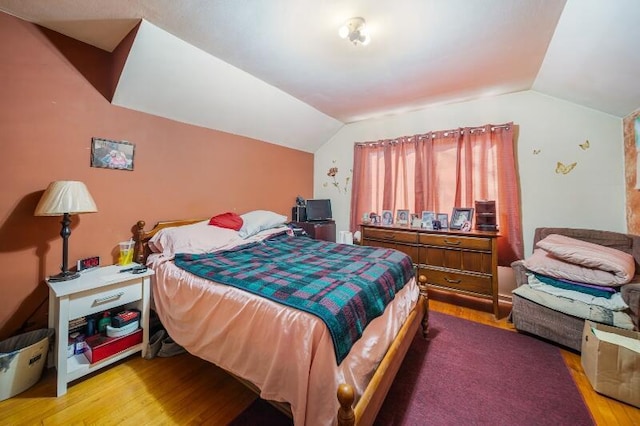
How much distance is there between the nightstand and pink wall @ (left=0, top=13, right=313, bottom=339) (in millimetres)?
272

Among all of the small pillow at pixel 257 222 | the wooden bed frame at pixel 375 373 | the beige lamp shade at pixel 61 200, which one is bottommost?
the wooden bed frame at pixel 375 373

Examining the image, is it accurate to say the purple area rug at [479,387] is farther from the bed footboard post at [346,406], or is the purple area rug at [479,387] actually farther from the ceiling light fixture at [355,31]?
the ceiling light fixture at [355,31]

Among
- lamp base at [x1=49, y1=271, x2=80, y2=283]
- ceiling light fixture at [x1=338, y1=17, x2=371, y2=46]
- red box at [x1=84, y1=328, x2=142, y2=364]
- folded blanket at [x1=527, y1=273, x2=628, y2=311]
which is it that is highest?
ceiling light fixture at [x1=338, y1=17, x2=371, y2=46]

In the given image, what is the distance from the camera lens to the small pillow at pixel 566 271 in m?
1.93

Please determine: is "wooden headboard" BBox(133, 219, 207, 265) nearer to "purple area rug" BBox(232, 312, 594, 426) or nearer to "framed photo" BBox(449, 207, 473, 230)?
"purple area rug" BBox(232, 312, 594, 426)

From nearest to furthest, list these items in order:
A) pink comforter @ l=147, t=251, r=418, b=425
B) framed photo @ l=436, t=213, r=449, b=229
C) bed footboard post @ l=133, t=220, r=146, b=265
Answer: pink comforter @ l=147, t=251, r=418, b=425, bed footboard post @ l=133, t=220, r=146, b=265, framed photo @ l=436, t=213, r=449, b=229

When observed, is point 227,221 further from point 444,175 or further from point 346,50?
point 444,175

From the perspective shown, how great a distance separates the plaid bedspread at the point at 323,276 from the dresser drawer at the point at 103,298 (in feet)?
1.16

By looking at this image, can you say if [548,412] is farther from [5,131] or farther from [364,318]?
[5,131]

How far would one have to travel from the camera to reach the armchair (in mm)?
1797

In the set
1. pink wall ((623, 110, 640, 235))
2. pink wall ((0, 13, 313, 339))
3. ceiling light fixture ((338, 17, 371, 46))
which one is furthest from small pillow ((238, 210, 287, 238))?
pink wall ((623, 110, 640, 235))

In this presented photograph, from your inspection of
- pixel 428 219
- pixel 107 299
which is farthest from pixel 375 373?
pixel 428 219

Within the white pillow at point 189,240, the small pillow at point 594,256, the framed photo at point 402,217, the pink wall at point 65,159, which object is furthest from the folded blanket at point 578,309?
the pink wall at point 65,159

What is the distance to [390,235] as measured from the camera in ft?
10.5
